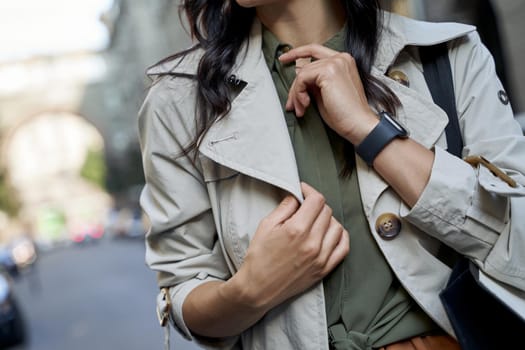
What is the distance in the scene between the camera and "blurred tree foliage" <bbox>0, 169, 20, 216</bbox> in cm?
4028

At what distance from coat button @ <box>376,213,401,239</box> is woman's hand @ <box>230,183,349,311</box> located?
7cm

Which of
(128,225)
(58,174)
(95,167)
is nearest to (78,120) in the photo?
(95,167)

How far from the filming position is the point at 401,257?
1.38 metres

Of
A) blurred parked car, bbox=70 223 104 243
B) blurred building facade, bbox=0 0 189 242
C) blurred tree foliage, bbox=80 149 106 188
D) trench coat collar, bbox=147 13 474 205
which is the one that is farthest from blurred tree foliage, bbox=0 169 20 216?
trench coat collar, bbox=147 13 474 205

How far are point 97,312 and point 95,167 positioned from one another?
6116 cm

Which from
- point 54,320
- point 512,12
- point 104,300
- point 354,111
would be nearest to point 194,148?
point 354,111

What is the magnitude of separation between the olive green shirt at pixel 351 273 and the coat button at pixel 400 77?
0.18m

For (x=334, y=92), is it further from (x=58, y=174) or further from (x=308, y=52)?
(x=58, y=174)

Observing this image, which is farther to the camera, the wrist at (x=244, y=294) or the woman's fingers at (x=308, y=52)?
the woman's fingers at (x=308, y=52)

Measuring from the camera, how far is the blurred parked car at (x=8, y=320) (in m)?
9.93

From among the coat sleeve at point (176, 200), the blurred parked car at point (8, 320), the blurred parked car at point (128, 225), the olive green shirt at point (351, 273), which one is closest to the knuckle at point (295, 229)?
the olive green shirt at point (351, 273)

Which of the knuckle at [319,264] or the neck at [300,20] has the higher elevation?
the neck at [300,20]

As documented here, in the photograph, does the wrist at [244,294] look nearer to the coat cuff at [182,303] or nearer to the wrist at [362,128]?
the coat cuff at [182,303]

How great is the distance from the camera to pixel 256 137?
145cm
